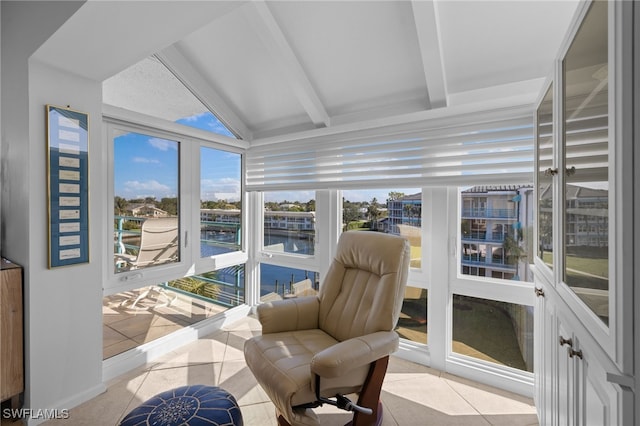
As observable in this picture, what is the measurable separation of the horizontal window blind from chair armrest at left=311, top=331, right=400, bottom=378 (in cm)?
130

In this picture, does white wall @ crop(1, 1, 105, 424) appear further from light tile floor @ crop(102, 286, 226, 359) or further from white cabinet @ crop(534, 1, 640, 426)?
white cabinet @ crop(534, 1, 640, 426)

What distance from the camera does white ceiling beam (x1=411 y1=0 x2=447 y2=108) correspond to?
66.9 inches

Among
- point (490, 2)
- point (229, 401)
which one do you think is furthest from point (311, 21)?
point (229, 401)

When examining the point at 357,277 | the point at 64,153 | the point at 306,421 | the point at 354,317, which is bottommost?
the point at 306,421

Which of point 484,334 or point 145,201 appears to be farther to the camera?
point 145,201

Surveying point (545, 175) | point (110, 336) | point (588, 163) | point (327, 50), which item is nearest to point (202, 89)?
point (327, 50)

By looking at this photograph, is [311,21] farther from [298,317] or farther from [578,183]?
[298,317]

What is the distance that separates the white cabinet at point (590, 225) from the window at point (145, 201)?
2.86 metres

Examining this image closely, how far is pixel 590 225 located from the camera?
2.88 ft

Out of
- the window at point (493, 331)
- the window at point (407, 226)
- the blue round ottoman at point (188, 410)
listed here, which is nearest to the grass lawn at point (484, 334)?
the window at point (493, 331)

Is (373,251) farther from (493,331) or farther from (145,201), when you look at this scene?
(145,201)

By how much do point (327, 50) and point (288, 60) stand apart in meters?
0.32

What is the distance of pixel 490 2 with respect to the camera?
65.7 inches
